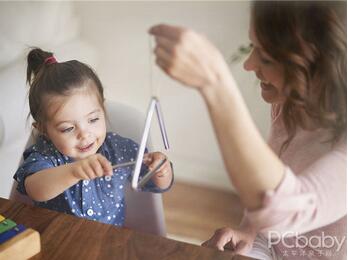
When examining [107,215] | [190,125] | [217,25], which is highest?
[217,25]

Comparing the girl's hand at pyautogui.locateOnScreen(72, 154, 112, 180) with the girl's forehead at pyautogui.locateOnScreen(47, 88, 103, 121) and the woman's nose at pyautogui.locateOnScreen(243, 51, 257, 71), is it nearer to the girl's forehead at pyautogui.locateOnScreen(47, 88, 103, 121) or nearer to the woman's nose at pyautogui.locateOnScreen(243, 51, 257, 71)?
the girl's forehead at pyautogui.locateOnScreen(47, 88, 103, 121)

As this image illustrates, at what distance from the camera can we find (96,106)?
594mm

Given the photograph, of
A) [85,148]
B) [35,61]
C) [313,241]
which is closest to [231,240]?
[313,241]

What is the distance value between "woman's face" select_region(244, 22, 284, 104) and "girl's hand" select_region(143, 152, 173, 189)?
0.45ft

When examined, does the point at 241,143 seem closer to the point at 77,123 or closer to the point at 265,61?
the point at 265,61

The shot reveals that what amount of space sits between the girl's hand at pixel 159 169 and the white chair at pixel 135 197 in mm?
13

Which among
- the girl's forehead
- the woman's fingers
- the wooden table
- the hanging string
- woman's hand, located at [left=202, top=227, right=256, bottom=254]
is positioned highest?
the woman's fingers

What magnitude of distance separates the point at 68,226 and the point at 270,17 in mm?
337

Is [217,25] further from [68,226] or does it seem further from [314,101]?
[68,226]

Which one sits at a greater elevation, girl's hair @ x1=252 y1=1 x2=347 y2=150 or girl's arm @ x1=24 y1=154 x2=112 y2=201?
girl's hair @ x1=252 y1=1 x2=347 y2=150

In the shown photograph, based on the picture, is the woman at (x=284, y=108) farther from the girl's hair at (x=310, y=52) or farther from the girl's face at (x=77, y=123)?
the girl's face at (x=77, y=123)

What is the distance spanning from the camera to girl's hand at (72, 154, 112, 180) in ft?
1.93

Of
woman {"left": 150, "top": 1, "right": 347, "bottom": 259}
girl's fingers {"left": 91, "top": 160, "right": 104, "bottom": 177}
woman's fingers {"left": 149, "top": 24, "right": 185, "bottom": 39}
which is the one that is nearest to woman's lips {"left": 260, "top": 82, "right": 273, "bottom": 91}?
woman {"left": 150, "top": 1, "right": 347, "bottom": 259}

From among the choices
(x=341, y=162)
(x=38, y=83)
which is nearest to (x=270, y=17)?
(x=341, y=162)
